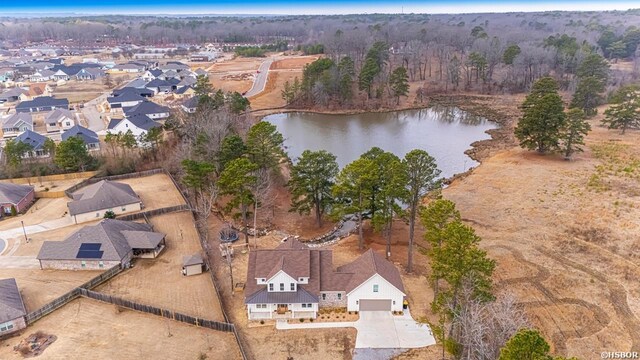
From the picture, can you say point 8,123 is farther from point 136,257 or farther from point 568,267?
point 568,267

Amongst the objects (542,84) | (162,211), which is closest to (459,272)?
(162,211)

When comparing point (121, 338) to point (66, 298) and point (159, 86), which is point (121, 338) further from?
point (159, 86)

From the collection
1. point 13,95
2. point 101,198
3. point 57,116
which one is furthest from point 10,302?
point 13,95

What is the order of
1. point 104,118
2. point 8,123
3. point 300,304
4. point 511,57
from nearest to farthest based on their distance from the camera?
point 300,304 → point 8,123 → point 104,118 → point 511,57

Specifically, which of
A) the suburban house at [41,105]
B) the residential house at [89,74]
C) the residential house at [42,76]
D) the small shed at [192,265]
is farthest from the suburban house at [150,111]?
the residential house at [42,76]

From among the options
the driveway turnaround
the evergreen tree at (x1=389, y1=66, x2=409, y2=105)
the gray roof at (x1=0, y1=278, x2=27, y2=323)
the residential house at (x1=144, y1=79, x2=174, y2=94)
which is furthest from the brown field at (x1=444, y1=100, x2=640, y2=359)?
the residential house at (x1=144, y1=79, x2=174, y2=94)

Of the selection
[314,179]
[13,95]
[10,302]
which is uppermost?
[13,95]
